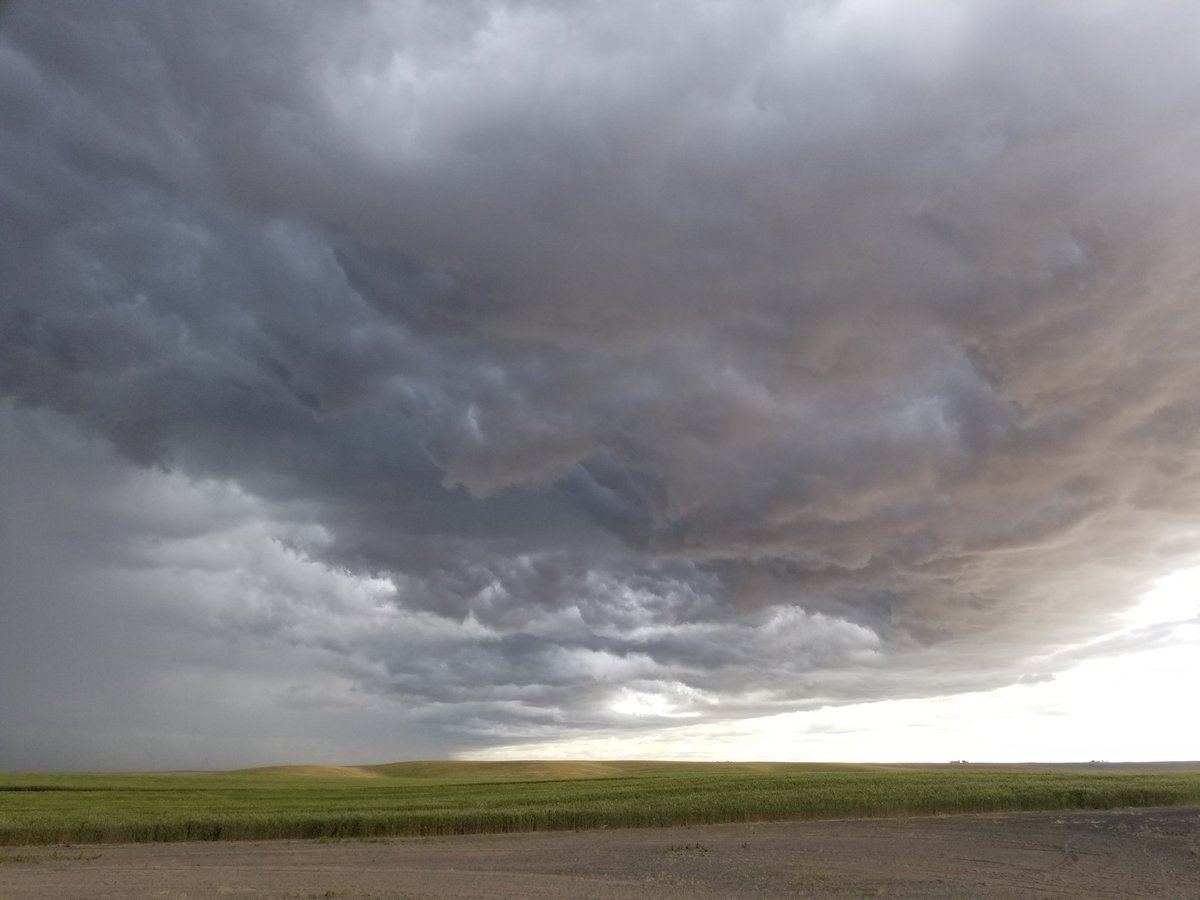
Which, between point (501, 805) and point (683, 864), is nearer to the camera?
point (683, 864)

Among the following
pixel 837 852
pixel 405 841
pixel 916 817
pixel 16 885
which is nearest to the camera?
pixel 16 885

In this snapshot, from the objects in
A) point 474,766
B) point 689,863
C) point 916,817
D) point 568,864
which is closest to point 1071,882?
point 689,863

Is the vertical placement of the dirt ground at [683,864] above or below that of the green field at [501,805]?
below

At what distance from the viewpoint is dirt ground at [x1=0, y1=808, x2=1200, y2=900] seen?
25484mm

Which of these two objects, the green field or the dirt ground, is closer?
the dirt ground

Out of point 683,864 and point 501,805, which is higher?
point 501,805

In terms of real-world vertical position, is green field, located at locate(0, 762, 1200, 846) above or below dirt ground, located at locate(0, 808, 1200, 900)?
above

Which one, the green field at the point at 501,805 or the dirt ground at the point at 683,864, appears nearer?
the dirt ground at the point at 683,864

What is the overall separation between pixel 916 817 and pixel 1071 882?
19.2 m

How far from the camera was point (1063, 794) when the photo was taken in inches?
1996

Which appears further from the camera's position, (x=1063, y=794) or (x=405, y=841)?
(x=1063, y=794)

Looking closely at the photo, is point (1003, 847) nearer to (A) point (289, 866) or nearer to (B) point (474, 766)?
(A) point (289, 866)

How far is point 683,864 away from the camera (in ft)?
102

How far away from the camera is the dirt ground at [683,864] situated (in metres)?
25.5
